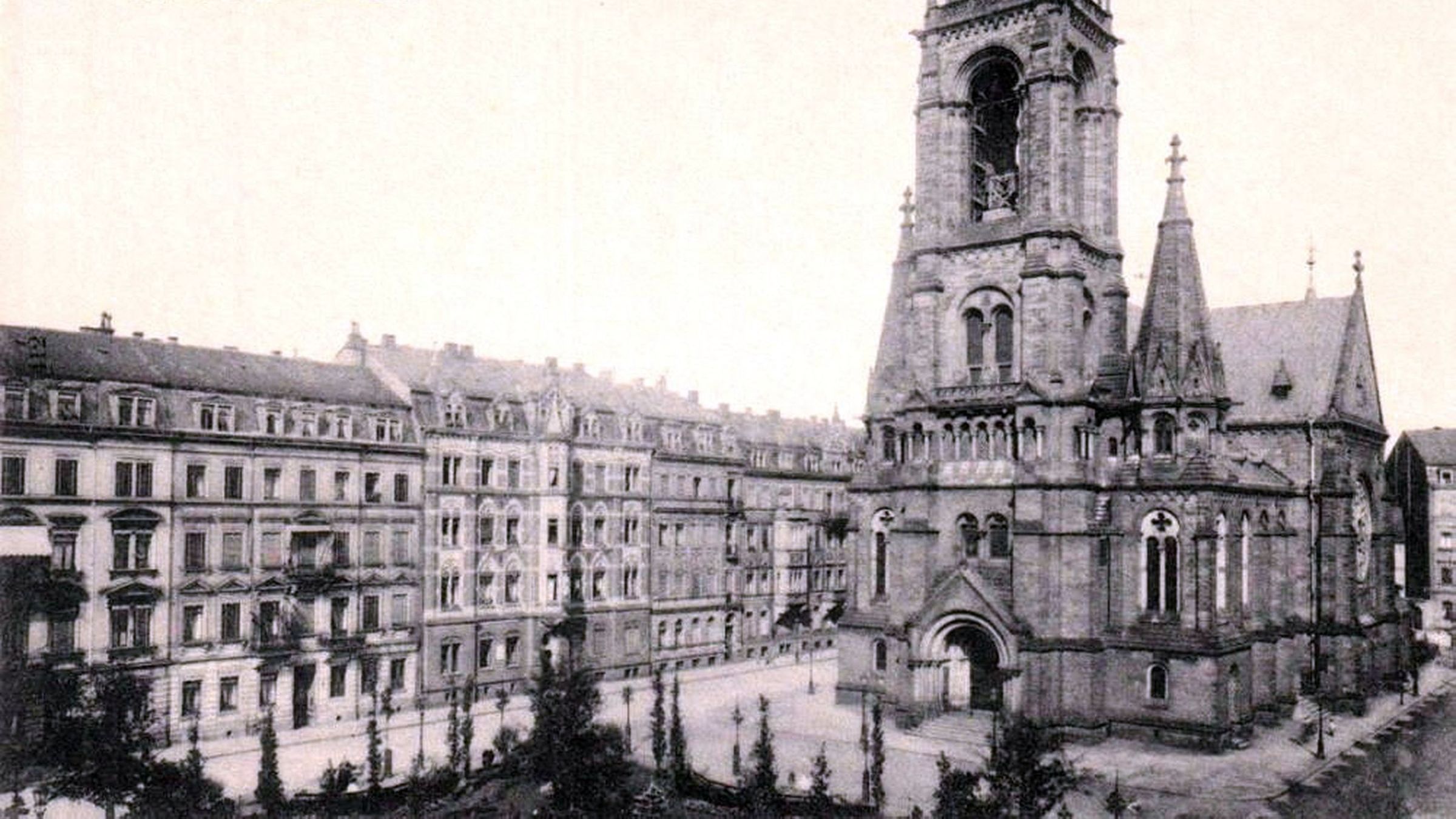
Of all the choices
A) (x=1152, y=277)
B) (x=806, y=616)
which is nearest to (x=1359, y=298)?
(x=1152, y=277)

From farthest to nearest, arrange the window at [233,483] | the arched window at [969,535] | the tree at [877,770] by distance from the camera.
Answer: the arched window at [969,535]
the window at [233,483]
the tree at [877,770]

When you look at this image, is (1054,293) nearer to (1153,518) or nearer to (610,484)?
(1153,518)

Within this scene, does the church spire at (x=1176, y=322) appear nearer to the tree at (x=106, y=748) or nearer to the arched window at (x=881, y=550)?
the arched window at (x=881, y=550)

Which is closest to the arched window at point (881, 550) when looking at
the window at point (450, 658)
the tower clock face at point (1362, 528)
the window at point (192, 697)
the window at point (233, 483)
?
the window at point (450, 658)

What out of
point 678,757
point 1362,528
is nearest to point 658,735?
point 678,757

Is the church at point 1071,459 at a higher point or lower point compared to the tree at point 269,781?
higher
